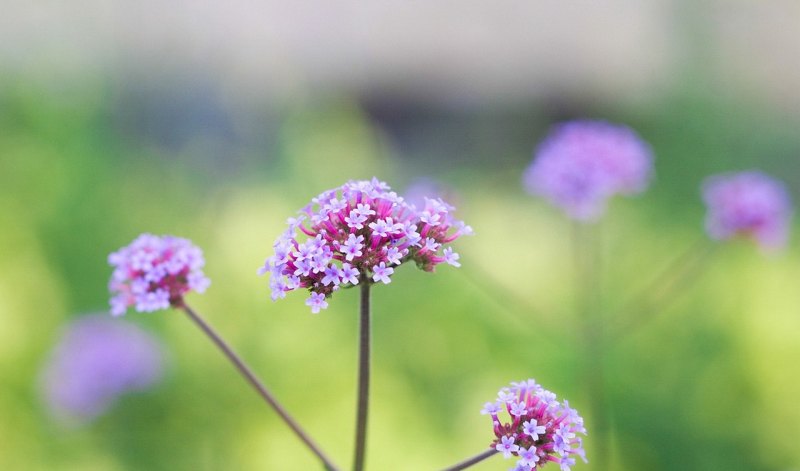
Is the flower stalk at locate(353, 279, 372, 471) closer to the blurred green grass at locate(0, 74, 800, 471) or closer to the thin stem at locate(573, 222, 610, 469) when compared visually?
the thin stem at locate(573, 222, 610, 469)

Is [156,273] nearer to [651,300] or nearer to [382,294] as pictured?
[382,294]

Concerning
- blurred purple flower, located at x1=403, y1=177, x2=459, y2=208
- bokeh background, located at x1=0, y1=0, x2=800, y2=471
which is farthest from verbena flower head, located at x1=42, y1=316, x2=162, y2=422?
blurred purple flower, located at x1=403, y1=177, x2=459, y2=208

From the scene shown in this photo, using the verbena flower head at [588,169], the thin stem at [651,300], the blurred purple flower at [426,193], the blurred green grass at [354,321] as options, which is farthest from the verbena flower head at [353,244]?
the thin stem at [651,300]

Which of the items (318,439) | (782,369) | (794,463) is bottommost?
(794,463)

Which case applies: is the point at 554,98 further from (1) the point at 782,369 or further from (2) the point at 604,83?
(1) the point at 782,369

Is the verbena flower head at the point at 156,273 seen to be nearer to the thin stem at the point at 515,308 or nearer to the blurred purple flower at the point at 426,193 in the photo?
the blurred purple flower at the point at 426,193

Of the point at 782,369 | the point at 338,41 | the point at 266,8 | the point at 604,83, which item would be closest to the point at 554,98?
the point at 604,83

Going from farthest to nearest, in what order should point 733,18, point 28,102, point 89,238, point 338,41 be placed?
point 338,41 → point 733,18 → point 28,102 → point 89,238
